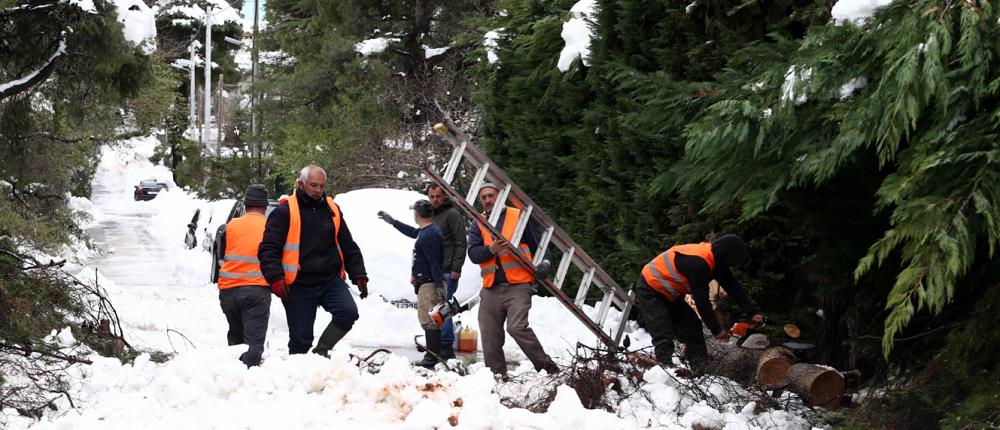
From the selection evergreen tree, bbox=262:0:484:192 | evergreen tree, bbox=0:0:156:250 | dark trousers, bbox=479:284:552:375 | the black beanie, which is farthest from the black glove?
evergreen tree, bbox=262:0:484:192

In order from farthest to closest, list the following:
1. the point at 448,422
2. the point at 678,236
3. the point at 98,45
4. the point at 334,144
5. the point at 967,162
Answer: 1. the point at 334,144
2. the point at 98,45
3. the point at 678,236
4. the point at 448,422
5. the point at 967,162

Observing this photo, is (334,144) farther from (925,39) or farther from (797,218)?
(925,39)

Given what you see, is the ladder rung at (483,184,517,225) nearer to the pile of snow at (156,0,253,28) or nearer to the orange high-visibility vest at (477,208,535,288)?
the orange high-visibility vest at (477,208,535,288)

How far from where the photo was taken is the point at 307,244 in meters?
8.10

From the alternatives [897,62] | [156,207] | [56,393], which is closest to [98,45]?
[56,393]

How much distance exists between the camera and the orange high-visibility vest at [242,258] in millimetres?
8141

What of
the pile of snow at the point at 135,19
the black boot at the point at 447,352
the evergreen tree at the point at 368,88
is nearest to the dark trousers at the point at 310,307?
the black boot at the point at 447,352

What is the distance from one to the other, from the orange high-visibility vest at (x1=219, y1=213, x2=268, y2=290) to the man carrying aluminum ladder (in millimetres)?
1571

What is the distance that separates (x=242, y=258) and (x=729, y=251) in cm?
347

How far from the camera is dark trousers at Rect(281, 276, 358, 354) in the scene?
818 cm

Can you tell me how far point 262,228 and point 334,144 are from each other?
62.7 ft

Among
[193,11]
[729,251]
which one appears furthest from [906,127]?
[193,11]

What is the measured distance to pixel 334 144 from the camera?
27188 mm

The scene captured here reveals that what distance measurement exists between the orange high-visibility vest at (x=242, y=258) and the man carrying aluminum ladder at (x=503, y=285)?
157 cm
